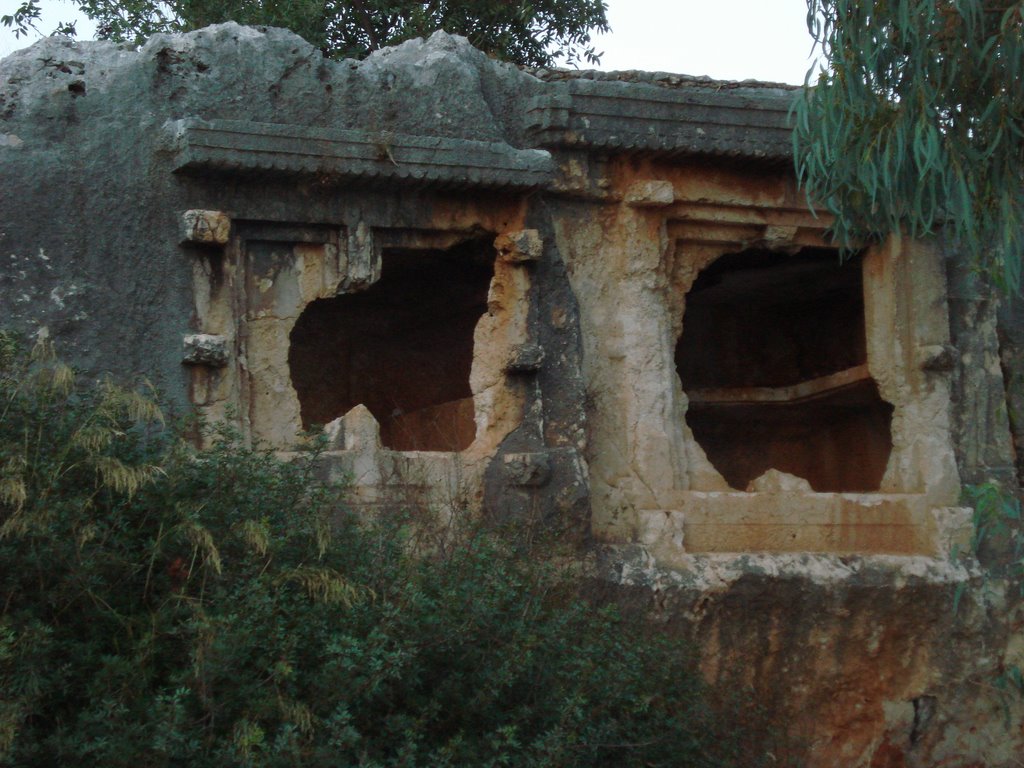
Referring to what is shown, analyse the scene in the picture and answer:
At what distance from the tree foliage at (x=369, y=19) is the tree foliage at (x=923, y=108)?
5.89 m

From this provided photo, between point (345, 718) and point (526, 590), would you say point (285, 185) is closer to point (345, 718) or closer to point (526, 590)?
point (526, 590)

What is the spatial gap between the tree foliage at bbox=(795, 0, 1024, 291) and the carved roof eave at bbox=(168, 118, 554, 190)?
1.67m

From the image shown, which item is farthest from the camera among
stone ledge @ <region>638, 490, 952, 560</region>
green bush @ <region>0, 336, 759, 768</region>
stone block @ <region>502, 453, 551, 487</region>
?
stone ledge @ <region>638, 490, 952, 560</region>

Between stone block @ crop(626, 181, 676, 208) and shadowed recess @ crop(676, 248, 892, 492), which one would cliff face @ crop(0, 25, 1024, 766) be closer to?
stone block @ crop(626, 181, 676, 208)

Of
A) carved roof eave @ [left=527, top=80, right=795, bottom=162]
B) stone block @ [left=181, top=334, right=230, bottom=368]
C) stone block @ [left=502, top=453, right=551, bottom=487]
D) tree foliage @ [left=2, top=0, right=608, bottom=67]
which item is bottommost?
stone block @ [left=502, top=453, right=551, bottom=487]

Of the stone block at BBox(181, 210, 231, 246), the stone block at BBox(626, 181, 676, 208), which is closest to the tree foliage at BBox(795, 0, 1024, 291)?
the stone block at BBox(626, 181, 676, 208)

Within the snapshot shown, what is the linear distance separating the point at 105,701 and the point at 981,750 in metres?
5.36

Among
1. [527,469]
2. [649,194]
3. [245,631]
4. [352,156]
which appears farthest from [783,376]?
[245,631]

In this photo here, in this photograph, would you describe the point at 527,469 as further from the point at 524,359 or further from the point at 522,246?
the point at 522,246

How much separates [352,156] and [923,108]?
2.69m

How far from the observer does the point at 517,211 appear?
8.50 metres

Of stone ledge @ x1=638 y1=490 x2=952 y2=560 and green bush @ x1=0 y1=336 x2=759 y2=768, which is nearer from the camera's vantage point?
green bush @ x1=0 y1=336 x2=759 y2=768

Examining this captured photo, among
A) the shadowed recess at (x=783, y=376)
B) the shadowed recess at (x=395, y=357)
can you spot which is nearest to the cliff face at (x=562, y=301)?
the shadowed recess at (x=395, y=357)

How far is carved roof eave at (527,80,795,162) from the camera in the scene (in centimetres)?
855
